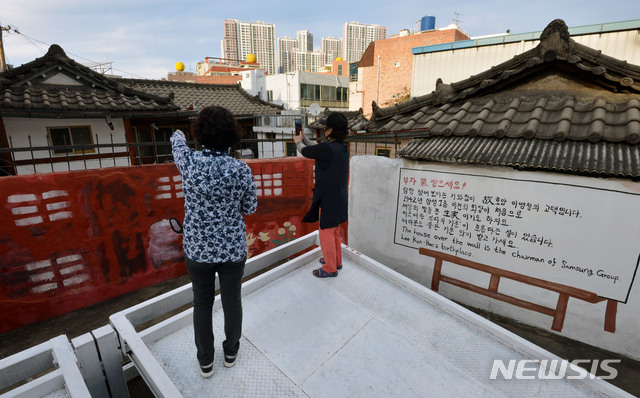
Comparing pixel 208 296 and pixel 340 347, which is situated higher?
pixel 208 296

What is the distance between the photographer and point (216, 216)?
2244 mm

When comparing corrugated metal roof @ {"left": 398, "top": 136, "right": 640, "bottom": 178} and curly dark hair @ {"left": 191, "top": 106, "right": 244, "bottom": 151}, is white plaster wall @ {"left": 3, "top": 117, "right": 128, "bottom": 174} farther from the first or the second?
corrugated metal roof @ {"left": 398, "top": 136, "right": 640, "bottom": 178}

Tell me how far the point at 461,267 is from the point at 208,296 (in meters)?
3.60

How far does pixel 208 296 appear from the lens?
Result: 236 cm

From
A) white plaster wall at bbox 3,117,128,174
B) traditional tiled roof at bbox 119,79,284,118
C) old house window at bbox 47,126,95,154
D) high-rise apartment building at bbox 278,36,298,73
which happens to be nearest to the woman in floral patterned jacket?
white plaster wall at bbox 3,117,128,174

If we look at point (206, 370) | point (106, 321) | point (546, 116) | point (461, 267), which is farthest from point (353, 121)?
point (206, 370)

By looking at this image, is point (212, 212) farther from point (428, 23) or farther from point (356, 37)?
point (356, 37)

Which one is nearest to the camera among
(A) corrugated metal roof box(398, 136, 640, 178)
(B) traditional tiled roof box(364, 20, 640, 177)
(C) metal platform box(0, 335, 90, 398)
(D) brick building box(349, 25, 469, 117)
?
(C) metal platform box(0, 335, 90, 398)

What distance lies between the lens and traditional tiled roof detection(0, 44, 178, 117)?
654 centimetres

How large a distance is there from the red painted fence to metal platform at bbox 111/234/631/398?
7.17 feet

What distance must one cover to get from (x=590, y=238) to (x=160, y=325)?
4.74m

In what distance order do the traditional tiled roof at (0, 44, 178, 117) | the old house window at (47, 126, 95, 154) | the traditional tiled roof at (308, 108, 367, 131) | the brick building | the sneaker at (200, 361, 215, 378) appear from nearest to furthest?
the sneaker at (200, 361, 215, 378) → the traditional tiled roof at (308, 108, 367, 131) → the traditional tiled roof at (0, 44, 178, 117) → the old house window at (47, 126, 95, 154) → the brick building

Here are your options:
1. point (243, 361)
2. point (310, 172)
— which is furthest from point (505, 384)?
point (310, 172)

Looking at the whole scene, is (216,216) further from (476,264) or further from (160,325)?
(476,264)
